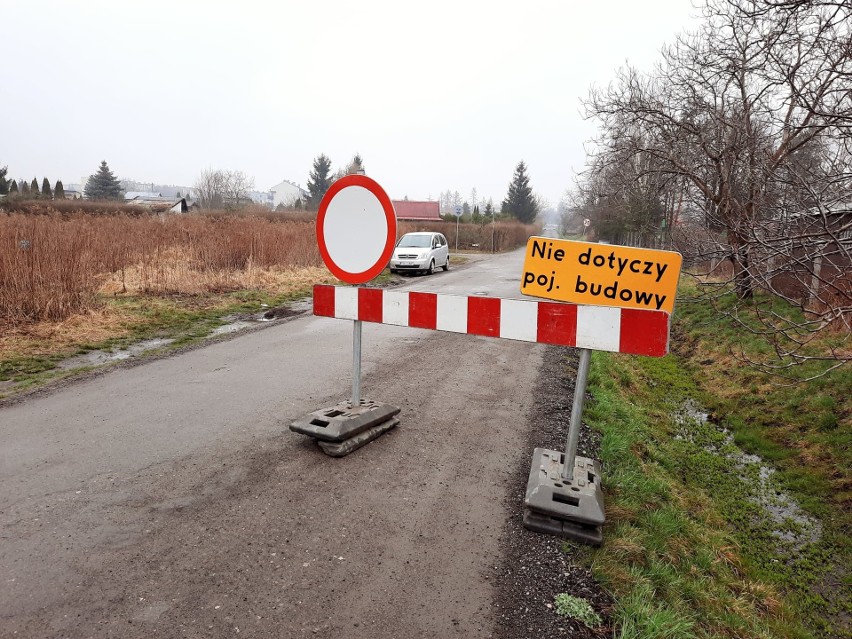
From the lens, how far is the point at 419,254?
2017 centimetres

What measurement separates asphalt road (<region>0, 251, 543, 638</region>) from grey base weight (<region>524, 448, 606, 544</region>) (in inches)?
8.3

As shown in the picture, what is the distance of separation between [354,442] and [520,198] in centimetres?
7452

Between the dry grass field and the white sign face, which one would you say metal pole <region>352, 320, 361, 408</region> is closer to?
the white sign face

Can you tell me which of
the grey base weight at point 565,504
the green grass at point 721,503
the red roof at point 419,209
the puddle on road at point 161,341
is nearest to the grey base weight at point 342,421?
the grey base weight at point 565,504

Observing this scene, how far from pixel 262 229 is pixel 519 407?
13.6 metres

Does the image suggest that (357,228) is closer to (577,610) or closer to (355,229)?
(355,229)

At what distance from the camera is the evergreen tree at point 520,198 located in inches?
2938

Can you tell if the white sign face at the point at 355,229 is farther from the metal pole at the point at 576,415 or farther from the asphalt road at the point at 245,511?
the metal pole at the point at 576,415

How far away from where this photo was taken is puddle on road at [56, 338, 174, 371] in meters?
6.70

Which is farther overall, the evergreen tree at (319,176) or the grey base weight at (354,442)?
the evergreen tree at (319,176)

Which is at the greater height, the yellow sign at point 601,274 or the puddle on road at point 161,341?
the yellow sign at point 601,274

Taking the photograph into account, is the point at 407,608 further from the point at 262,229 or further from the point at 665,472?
the point at 262,229

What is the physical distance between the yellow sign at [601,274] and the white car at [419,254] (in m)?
16.6

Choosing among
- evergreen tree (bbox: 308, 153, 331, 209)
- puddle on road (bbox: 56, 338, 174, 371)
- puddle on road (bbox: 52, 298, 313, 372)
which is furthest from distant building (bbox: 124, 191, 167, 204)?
puddle on road (bbox: 56, 338, 174, 371)
